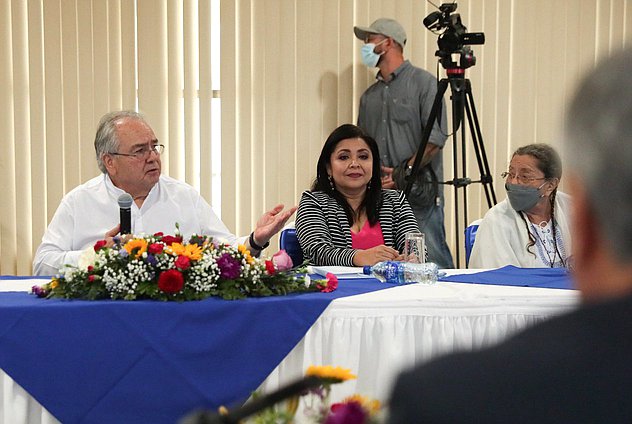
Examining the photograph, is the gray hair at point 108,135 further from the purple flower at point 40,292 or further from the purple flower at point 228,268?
the purple flower at point 228,268

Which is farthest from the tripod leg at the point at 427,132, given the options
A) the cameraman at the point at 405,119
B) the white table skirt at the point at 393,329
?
the white table skirt at the point at 393,329

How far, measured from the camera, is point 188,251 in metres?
2.29

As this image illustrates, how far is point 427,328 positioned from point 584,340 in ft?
5.92

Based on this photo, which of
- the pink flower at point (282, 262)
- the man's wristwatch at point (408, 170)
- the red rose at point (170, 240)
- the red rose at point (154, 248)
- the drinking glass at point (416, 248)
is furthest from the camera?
the man's wristwatch at point (408, 170)

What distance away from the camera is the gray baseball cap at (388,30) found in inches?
202

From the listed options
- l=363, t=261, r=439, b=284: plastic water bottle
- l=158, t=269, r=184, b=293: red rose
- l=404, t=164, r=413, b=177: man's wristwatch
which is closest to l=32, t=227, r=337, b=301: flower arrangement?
l=158, t=269, r=184, b=293: red rose

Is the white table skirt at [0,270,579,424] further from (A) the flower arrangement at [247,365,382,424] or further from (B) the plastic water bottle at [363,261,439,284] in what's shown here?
(A) the flower arrangement at [247,365,382,424]

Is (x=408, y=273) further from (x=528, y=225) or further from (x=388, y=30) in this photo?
(x=388, y=30)

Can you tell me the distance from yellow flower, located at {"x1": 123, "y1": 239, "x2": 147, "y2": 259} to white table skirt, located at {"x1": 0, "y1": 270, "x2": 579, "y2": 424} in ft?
1.49

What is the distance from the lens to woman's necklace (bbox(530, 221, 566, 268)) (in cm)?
330

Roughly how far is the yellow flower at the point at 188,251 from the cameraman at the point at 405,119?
2.81m

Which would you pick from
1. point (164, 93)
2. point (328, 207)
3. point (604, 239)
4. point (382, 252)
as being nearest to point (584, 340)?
point (604, 239)

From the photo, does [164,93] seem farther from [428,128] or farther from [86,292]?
[86,292]

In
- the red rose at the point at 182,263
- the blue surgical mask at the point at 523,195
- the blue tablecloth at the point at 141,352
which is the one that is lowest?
the blue tablecloth at the point at 141,352
